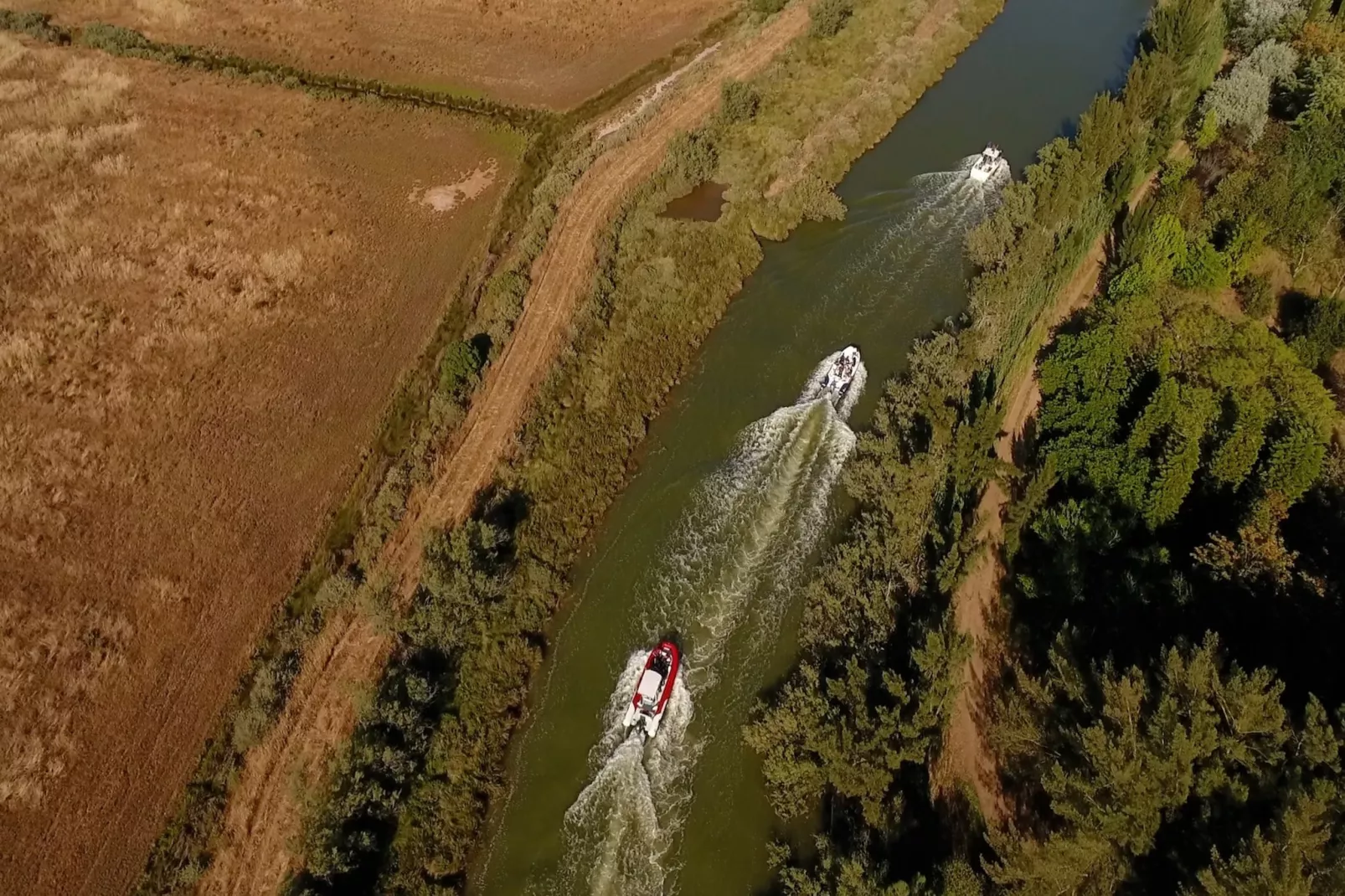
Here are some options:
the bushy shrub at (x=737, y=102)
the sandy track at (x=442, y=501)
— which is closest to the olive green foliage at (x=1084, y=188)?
the bushy shrub at (x=737, y=102)

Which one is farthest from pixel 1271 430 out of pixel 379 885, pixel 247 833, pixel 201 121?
pixel 201 121

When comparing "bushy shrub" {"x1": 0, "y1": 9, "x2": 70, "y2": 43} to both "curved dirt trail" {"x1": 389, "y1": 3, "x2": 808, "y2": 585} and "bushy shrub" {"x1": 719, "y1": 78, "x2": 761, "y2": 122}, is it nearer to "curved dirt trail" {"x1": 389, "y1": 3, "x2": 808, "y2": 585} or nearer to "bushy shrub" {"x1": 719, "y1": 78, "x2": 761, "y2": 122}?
"curved dirt trail" {"x1": 389, "y1": 3, "x2": 808, "y2": 585}

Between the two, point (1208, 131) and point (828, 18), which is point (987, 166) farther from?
point (828, 18)

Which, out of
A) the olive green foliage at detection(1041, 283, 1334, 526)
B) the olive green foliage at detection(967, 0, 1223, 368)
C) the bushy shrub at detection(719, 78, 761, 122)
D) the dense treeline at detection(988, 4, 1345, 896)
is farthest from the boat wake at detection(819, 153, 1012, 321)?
the bushy shrub at detection(719, 78, 761, 122)

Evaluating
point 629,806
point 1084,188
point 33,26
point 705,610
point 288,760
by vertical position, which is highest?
point 1084,188

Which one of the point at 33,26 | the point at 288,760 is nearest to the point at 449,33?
the point at 33,26

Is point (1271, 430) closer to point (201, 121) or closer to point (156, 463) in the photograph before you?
point (156, 463)
